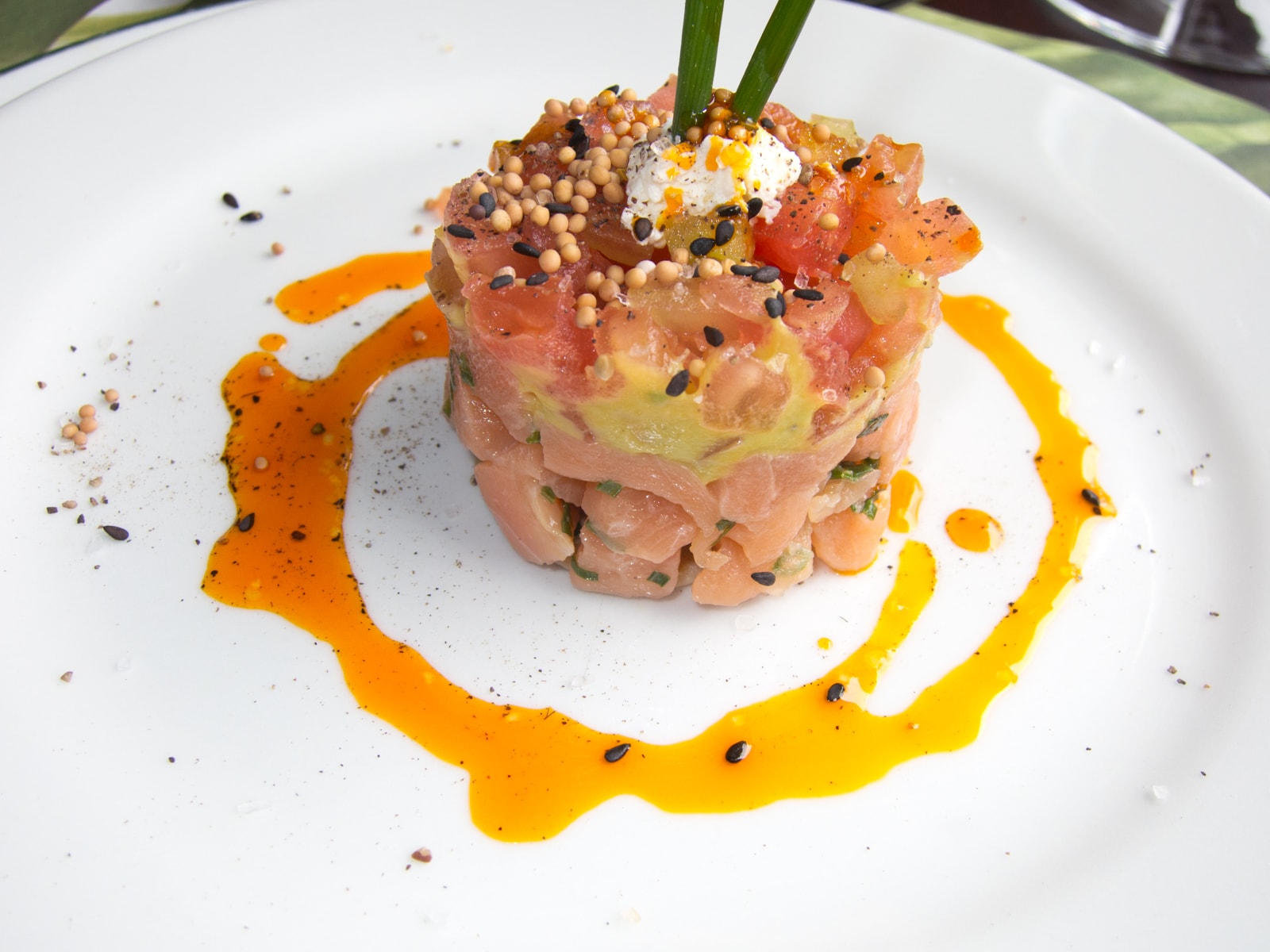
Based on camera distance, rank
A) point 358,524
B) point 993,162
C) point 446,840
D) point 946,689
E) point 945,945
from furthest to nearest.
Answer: point 993,162 → point 358,524 → point 946,689 → point 446,840 → point 945,945

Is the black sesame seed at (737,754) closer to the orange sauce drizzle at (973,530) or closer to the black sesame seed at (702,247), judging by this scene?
the orange sauce drizzle at (973,530)

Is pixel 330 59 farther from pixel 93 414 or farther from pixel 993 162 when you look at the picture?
pixel 993 162

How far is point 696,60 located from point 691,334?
76cm

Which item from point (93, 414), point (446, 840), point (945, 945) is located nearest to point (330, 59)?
point (93, 414)

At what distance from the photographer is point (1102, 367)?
3.87 meters

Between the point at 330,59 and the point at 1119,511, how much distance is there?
150 inches

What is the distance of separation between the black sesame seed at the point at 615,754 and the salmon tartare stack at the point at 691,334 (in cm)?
55

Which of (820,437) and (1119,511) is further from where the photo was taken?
(1119,511)

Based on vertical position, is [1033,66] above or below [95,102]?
above

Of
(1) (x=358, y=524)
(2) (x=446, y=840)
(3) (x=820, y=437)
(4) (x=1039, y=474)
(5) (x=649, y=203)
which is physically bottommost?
(2) (x=446, y=840)

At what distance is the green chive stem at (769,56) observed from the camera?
2574 millimetres

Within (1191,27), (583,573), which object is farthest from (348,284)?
(1191,27)

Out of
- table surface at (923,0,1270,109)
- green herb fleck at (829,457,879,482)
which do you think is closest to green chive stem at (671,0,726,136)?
green herb fleck at (829,457,879,482)

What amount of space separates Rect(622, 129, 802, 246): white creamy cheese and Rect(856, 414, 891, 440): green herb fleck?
0.70m
